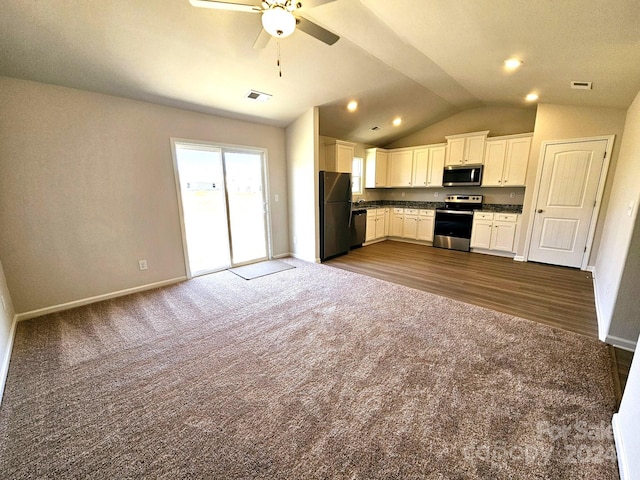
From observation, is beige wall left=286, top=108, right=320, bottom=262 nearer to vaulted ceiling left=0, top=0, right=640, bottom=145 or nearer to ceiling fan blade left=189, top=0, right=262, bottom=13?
vaulted ceiling left=0, top=0, right=640, bottom=145

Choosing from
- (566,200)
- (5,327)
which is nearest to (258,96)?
(5,327)

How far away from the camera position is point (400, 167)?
6336 mm

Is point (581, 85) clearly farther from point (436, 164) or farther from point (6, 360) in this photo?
point (6, 360)

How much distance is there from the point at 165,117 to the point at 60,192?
1521 millimetres

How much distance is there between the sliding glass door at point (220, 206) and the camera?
3.82 m

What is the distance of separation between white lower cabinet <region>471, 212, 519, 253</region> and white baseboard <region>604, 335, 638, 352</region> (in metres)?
2.93

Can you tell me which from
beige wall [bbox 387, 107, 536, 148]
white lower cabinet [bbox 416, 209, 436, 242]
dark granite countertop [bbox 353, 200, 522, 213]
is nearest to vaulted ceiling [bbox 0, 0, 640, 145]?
beige wall [bbox 387, 107, 536, 148]

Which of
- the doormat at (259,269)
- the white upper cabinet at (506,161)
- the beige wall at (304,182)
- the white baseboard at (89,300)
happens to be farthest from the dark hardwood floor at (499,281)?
the white baseboard at (89,300)

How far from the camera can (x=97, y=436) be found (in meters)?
1.44

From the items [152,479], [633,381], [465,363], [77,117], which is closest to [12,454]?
[152,479]

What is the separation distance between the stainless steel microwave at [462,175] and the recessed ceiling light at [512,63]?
7.99 ft

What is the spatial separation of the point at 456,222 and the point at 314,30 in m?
4.78

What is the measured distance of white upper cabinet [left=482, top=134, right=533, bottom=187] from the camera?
15.2ft

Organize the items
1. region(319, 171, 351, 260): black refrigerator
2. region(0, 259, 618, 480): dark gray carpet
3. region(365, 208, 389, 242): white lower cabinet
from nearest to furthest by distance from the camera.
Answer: region(0, 259, 618, 480): dark gray carpet → region(319, 171, 351, 260): black refrigerator → region(365, 208, 389, 242): white lower cabinet
